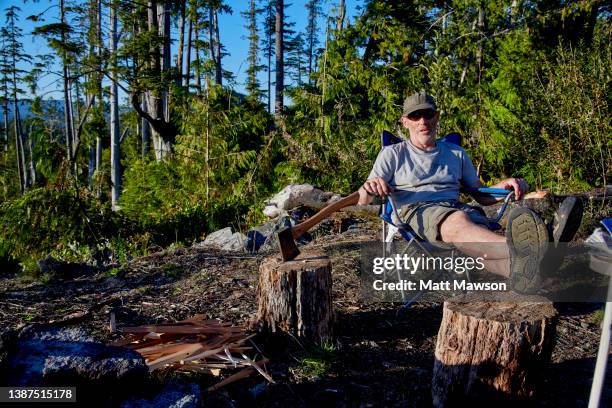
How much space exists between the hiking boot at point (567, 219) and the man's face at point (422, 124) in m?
1.29

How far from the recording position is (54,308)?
12.3 feet

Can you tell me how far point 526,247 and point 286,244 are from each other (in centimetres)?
A: 131

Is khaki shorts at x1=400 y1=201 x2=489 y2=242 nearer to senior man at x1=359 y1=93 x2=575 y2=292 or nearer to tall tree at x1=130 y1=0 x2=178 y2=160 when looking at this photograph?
senior man at x1=359 y1=93 x2=575 y2=292

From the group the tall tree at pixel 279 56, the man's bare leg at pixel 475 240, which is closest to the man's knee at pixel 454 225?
the man's bare leg at pixel 475 240

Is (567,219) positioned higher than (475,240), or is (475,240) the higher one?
(567,219)

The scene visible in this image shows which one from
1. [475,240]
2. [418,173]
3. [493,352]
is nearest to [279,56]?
[418,173]

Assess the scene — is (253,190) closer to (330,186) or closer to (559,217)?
(330,186)

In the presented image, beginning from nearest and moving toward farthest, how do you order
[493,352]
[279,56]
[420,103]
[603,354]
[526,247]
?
[603,354], [493,352], [526,247], [420,103], [279,56]

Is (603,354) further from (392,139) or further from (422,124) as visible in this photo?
(392,139)

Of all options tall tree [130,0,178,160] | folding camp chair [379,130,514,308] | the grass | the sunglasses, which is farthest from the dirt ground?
tall tree [130,0,178,160]

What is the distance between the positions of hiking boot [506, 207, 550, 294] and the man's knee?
0.53 m

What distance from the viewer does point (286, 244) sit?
113 inches

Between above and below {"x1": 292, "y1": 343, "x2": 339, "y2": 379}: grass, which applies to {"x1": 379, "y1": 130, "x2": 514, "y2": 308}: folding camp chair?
above

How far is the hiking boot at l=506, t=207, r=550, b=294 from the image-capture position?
226 centimetres
